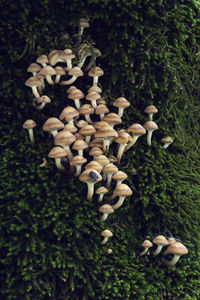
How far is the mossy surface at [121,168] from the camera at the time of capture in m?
2.17

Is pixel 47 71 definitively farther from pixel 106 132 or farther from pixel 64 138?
pixel 106 132

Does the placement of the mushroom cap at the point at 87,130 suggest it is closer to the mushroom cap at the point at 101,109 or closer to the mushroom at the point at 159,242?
the mushroom cap at the point at 101,109

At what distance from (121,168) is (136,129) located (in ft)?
1.22

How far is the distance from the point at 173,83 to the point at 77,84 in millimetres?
953

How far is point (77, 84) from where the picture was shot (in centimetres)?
268

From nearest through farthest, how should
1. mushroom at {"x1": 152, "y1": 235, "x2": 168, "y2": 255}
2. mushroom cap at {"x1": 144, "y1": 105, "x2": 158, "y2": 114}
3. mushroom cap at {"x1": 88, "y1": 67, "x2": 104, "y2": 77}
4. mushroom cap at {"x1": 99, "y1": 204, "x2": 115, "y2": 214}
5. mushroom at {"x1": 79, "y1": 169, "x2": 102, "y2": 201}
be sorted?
mushroom at {"x1": 79, "y1": 169, "x2": 102, "y2": 201}
mushroom cap at {"x1": 99, "y1": 204, "x2": 115, "y2": 214}
mushroom at {"x1": 152, "y1": 235, "x2": 168, "y2": 255}
mushroom cap at {"x1": 88, "y1": 67, "x2": 104, "y2": 77}
mushroom cap at {"x1": 144, "y1": 105, "x2": 158, "y2": 114}

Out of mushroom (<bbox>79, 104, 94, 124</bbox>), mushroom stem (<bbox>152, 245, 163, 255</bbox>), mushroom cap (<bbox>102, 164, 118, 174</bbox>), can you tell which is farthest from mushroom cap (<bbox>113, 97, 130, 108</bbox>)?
mushroom stem (<bbox>152, 245, 163, 255</bbox>)

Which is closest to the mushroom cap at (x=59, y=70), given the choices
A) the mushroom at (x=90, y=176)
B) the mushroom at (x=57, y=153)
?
the mushroom at (x=57, y=153)

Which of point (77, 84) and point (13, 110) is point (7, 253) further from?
point (77, 84)

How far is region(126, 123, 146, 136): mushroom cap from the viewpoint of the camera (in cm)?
250

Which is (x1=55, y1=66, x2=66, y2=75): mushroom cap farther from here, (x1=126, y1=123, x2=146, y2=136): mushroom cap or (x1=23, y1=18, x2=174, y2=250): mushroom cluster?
(x1=126, y1=123, x2=146, y2=136): mushroom cap

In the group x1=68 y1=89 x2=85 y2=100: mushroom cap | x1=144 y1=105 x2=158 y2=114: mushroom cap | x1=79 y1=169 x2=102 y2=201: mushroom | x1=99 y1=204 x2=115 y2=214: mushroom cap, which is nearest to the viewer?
x1=79 y1=169 x2=102 y2=201: mushroom

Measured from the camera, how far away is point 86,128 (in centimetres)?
231

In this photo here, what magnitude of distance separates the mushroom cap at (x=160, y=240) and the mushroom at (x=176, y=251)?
59mm
